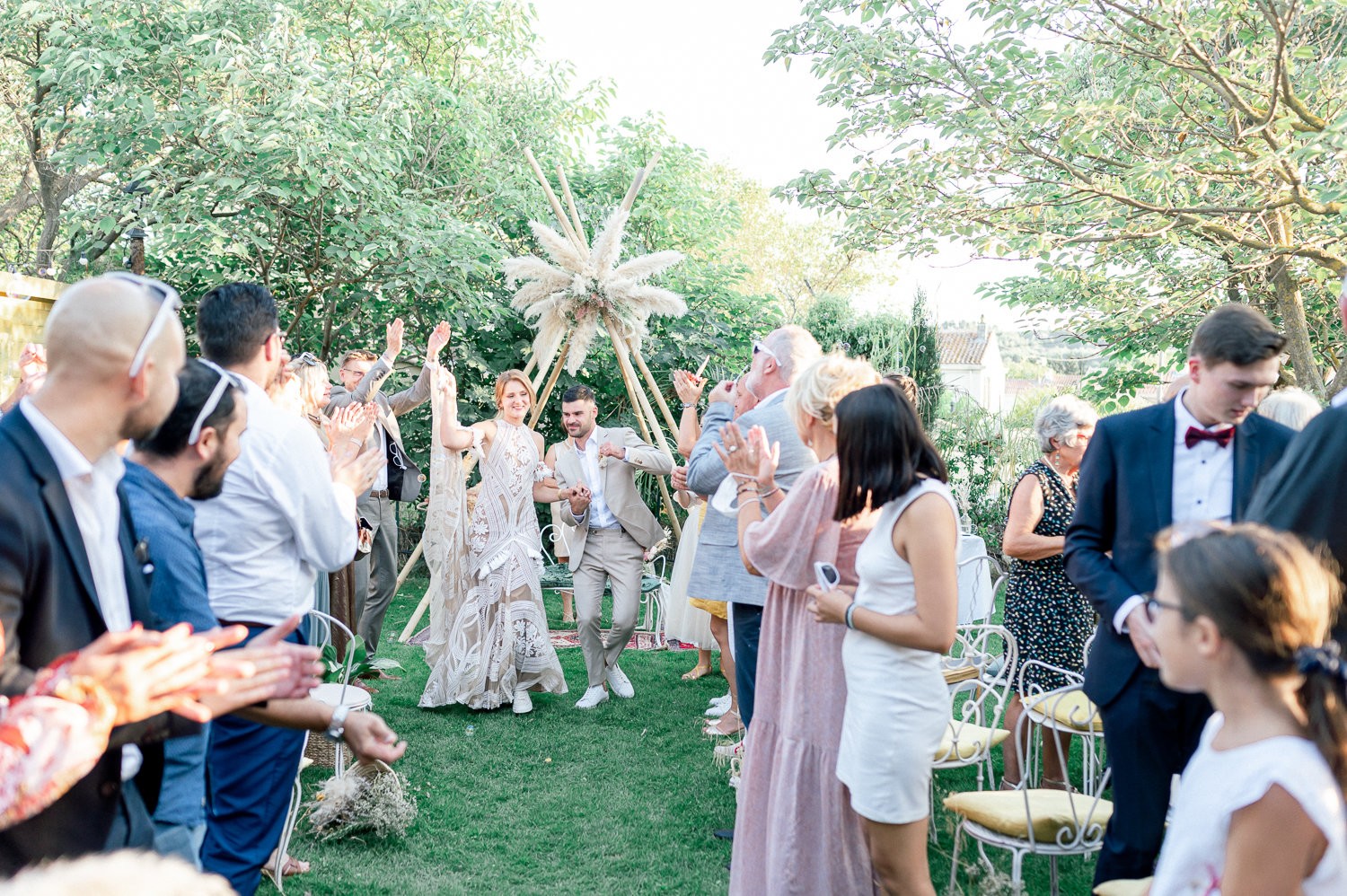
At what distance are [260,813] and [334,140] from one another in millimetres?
7912

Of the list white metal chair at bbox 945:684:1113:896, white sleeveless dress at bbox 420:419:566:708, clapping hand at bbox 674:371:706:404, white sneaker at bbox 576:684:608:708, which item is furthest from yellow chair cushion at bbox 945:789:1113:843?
white sleeveless dress at bbox 420:419:566:708

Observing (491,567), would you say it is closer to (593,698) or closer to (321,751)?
(593,698)

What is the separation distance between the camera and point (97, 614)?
186 centimetres

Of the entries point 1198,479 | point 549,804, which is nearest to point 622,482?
point 549,804

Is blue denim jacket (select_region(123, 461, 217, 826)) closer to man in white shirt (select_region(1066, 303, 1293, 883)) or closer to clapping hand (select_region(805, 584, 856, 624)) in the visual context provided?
clapping hand (select_region(805, 584, 856, 624))

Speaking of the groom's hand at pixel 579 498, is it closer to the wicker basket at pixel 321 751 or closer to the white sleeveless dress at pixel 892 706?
the wicker basket at pixel 321 751

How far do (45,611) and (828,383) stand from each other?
8.04 feet

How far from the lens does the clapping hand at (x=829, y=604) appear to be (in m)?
2.99

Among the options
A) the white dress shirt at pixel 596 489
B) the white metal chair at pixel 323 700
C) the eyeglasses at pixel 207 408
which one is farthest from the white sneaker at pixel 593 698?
the eyeglasses at pixel 207 408

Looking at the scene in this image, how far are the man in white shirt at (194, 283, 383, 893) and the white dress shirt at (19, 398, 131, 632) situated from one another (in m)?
0.99

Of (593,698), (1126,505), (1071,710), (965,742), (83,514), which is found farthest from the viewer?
(593,698)

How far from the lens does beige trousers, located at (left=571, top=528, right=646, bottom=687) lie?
23.4ft

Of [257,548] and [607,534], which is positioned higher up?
[257,548]

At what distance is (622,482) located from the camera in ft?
24.1
